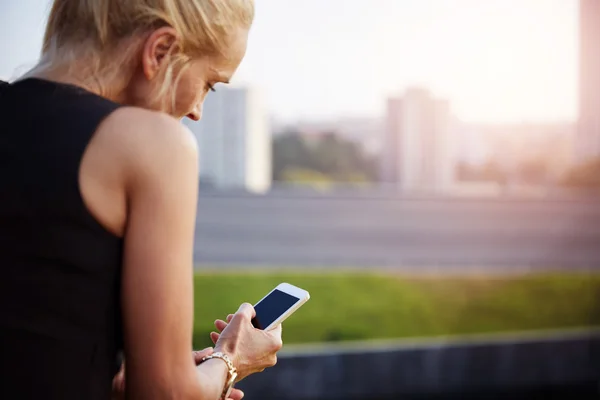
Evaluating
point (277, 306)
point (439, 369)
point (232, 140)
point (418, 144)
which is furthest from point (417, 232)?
point (277, 306)

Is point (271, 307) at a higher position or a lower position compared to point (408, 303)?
higher

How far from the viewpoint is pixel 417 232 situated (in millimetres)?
13172

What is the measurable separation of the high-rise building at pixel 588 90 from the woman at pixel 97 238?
1244 centimetres

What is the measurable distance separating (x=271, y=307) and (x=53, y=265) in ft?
1.61

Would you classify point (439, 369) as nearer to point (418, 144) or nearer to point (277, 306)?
point (277, 306)

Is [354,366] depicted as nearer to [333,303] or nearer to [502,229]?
[333,303]

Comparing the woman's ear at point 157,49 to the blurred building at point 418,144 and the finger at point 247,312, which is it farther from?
the blurred building at point 418,144

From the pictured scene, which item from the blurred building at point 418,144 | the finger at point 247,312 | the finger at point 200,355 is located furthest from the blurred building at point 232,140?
the finger at point 200,355

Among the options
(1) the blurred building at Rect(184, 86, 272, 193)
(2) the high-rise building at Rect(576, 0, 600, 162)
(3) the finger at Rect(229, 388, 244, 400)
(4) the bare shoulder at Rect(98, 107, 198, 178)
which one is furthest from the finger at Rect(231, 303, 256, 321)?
(2) the high-rise building at Rect(576, 0, 600, 162)

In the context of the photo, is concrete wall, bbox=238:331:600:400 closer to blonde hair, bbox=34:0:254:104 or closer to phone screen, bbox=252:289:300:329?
phone screen, bbox=252:289:300:329

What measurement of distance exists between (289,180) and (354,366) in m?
7.62

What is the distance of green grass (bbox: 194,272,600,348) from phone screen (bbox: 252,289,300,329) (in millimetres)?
7028

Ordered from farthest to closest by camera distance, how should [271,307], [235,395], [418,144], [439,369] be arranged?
[418,144] → [439,369] → [271,307] → [235,395]

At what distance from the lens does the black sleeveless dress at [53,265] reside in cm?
98
